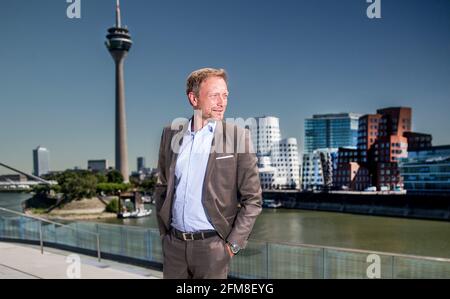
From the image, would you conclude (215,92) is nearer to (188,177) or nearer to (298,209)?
(188,177)

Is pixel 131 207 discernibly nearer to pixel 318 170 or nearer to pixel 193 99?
pixel 318 170

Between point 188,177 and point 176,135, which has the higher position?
point 176,135

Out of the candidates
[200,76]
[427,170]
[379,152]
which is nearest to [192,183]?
[200,76]

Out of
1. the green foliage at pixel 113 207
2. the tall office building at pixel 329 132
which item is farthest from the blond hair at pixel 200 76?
the tall office building at pixel 329 132

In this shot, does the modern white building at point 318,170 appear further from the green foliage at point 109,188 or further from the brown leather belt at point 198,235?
the brown leather belt at point 198,235

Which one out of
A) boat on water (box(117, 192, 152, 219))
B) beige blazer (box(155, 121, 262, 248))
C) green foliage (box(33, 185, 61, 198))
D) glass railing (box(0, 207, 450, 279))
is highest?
beige blazer (box(155, 121, 262, 248))

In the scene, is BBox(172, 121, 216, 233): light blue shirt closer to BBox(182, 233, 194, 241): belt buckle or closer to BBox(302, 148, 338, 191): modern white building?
BBox(182, 233, 194, 241): belt buckle

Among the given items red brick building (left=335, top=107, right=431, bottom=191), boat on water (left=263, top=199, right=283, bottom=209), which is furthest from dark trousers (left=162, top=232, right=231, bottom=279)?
red brick building (left=335, top=107, right=431, bottom=191)

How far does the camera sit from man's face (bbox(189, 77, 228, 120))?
177 cm

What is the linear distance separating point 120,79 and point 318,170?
38665mm

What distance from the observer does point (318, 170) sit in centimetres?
5769

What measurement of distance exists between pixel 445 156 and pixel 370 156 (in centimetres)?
1552
